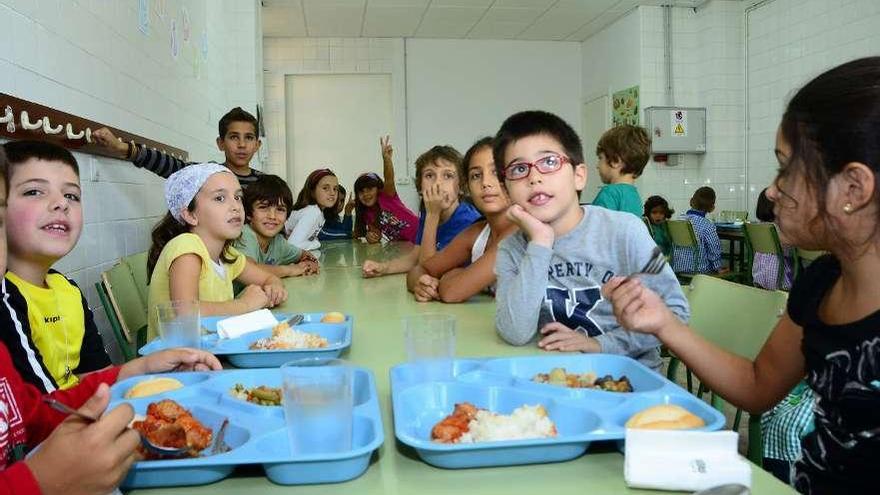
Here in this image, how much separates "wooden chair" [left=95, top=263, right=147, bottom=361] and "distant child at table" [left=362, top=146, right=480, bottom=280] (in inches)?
33.7

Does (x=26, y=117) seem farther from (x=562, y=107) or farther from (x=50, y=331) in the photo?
(x=562, y=107)

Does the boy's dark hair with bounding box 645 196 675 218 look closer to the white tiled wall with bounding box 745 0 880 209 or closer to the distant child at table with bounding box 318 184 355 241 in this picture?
the white tiled wall with bounding box 745 0 880 209

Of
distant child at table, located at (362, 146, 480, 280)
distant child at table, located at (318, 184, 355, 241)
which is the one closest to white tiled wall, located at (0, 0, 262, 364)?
distant child at table, located at (362, 146, 480, 280)

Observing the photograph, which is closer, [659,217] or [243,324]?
[243,324]

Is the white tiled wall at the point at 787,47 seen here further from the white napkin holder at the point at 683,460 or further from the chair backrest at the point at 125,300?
the white napkin holder at the point at 683,460

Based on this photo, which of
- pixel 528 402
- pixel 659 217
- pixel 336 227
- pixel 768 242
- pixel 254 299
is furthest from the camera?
pixel 659 217

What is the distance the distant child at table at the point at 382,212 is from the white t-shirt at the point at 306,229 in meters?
Result: 0.67

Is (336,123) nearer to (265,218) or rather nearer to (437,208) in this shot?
(265,218)

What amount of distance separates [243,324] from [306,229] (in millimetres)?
2635

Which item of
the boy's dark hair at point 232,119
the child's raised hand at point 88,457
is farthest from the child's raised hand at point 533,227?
the boy's dark hair at point 232,119

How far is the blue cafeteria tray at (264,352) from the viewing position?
51.6 inches

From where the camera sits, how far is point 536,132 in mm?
1594

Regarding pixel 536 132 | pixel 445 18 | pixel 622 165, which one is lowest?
pixel 536 132

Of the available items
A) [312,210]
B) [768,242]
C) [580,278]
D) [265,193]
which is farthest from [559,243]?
[768,242]
